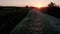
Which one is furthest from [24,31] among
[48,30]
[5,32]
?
[5,32]

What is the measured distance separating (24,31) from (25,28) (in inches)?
9.4

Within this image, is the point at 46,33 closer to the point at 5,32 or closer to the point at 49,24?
the point at 49,24

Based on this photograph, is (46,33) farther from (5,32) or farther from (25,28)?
(5,32)

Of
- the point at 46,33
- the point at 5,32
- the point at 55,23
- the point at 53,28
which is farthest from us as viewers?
the point at 5,32

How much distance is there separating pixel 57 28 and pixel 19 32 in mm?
1085

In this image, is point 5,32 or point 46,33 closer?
point 46,33

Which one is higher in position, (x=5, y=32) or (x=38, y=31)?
(x=38, y=31)

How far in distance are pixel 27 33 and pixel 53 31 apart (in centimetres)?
73

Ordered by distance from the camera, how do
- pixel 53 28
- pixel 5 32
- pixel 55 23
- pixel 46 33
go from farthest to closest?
pixel 5 32, pixel 55 23, pixel 53 28, pixel 46 33

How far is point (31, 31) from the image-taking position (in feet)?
17.8

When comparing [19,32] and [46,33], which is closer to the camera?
[46,33]

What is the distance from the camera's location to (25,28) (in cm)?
577

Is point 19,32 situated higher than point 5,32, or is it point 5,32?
point 19,32

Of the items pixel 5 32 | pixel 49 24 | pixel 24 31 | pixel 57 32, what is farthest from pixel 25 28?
pixel 5 32
